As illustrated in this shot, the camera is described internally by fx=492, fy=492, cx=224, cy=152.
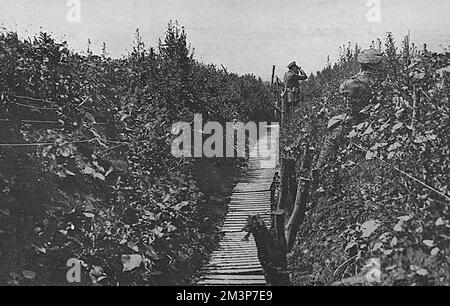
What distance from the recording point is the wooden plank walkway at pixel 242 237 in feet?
22.7

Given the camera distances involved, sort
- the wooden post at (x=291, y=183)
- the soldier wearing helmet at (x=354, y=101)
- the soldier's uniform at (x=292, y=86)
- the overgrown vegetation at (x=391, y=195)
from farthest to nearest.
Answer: the soldier's uniform at (x=292, y=86) → the soldier wearing helmet at (x=354, y=101) → the wooden post at (x=291, y=183) → the overgrown vegetation at (x=391, y=195)

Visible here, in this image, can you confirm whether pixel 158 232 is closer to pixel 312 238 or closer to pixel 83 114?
pixel 312 238

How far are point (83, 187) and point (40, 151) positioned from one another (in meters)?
0.91

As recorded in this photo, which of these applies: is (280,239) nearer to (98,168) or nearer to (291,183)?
(291,183)

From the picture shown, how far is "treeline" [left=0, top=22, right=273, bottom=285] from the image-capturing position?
6562mm

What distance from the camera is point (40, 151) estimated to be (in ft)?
26.5

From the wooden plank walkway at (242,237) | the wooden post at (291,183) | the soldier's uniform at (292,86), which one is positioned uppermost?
the soldier's uniform at (292,86)

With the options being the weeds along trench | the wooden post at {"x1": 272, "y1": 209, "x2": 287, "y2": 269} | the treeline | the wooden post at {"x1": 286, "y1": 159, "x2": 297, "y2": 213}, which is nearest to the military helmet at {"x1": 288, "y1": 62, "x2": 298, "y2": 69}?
the weeds along trench

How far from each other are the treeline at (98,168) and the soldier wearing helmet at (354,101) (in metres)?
2.74

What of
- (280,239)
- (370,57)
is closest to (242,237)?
(280,239)

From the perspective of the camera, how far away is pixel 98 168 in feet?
29.2

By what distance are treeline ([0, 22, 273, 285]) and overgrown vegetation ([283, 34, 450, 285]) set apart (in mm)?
2096

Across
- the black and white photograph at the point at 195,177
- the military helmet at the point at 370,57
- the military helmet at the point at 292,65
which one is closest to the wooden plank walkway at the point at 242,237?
the black and white photograph at the point at 195,177

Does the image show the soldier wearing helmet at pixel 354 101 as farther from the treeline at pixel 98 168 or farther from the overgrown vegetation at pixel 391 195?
the treeline at pixel 98 168
